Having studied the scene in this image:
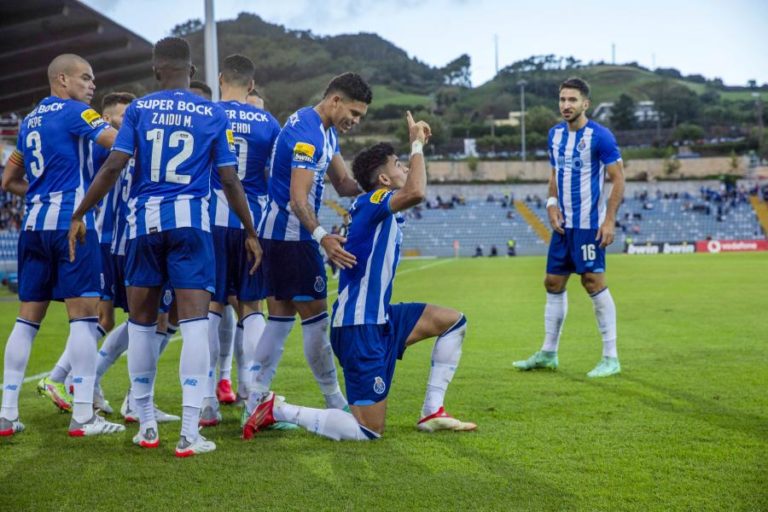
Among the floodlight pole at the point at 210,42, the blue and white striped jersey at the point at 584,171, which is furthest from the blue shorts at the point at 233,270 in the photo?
the floodlight pole at the point at 210,42

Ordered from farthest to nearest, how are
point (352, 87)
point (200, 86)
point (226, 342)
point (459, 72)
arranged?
point (459, 72)
point (226, 342)
point (200, 86)
point (352, 87)

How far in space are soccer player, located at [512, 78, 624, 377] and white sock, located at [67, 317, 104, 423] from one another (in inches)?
160

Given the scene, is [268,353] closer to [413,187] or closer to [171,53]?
[413,187]

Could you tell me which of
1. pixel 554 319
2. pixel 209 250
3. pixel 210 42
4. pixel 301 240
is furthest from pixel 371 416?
pixel 210 42

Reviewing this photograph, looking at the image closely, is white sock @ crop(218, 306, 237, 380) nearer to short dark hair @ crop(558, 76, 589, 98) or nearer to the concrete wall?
short dark hair @ crop(558, 76, 589, 98)

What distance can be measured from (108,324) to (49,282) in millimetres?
1096

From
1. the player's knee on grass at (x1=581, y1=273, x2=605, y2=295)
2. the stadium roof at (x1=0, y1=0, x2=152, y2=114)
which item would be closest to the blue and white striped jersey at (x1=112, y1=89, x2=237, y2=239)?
the player's knee on grass at (x1=581, y1=273, x2=605, y2=295)

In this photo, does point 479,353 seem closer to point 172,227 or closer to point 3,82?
point 172,227

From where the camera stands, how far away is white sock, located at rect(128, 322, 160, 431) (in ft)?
17.2

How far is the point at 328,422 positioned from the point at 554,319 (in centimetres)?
363

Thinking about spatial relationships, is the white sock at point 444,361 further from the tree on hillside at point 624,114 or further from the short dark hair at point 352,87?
the tree on hillside at point 624,114

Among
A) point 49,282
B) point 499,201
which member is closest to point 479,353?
point 49,282

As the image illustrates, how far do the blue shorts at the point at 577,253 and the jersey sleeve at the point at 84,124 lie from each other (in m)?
4.44

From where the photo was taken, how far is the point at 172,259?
5.09m
